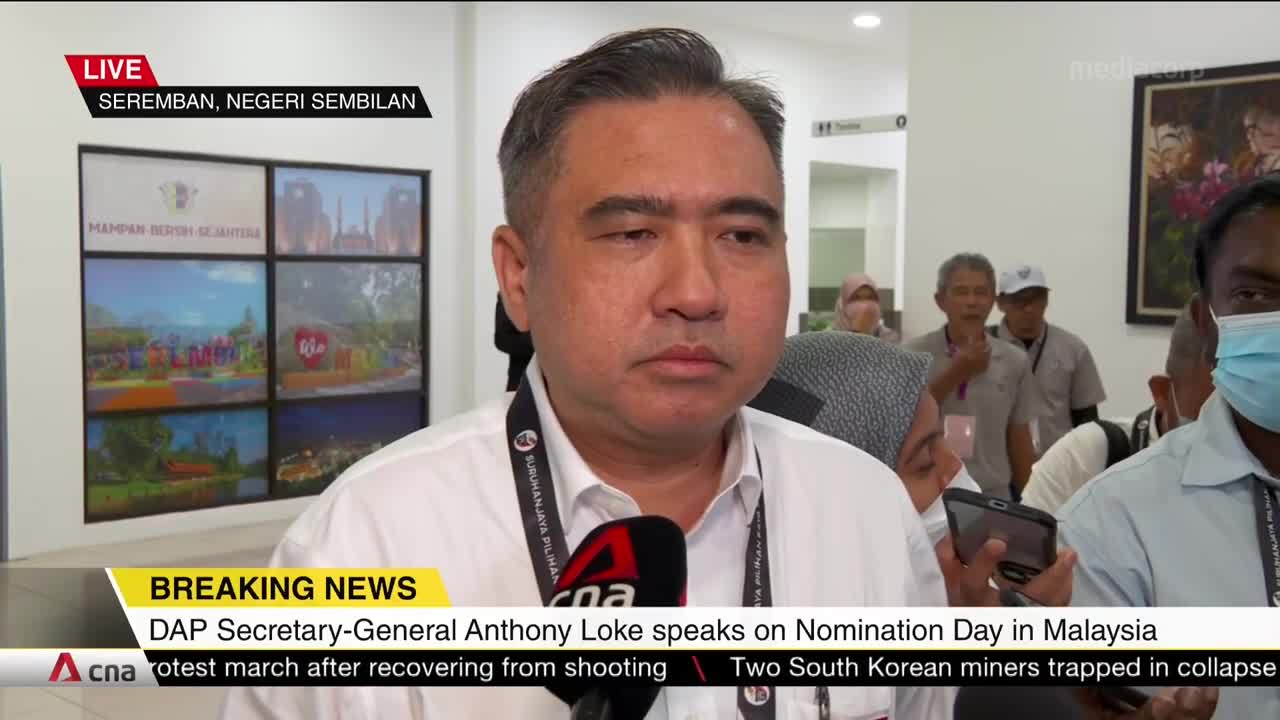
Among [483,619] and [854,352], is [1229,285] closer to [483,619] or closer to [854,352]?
[854,352]

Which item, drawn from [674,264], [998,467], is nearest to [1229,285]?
[674,264]

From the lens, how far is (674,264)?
123 cm

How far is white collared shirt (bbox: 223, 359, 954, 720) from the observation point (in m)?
1.25

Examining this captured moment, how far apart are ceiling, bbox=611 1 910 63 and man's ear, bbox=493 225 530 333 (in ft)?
29.7

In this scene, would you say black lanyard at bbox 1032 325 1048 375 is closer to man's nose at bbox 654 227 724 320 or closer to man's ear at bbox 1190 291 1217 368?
man's ear at bbox 1190 291 1217 368

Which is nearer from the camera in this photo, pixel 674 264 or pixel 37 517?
pixel 674 264

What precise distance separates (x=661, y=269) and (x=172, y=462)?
760 cm

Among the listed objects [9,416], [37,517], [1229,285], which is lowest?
[37,517]

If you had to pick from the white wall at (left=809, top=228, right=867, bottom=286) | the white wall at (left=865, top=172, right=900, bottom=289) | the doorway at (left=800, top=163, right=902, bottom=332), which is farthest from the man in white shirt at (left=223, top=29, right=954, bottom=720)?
the white wall at (left=865, top=172, right=900, bottom=289)

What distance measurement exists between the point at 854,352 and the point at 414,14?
26.0 feet

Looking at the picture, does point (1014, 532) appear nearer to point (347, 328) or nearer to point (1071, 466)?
point (1071, 466)

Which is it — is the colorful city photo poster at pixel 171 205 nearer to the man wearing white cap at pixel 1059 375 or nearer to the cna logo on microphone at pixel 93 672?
the man wearing white cap at pixel 1059 375

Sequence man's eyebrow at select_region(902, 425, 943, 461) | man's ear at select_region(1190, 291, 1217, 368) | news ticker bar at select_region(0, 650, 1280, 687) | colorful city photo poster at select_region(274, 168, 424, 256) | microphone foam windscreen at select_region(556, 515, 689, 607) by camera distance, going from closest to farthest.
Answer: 1. microphone foam windscreen at select_region(556, 515, 689, 607)
2. news ticker bar at select_region(0, 650, 1280, 687)
3. man's ear at select_region(1190, 291, 1217, 368)
4. man's eyebrow at select_region(902, 425, 943, 461)
5. colorful city photo poster at select_region(274, 168, 424, 256)

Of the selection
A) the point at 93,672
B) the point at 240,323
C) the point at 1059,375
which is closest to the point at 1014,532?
the point at 93,672
